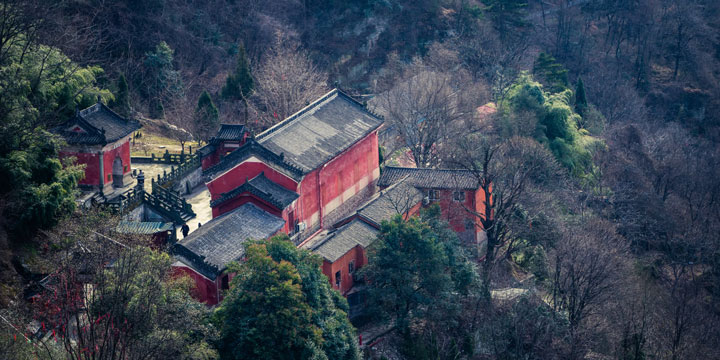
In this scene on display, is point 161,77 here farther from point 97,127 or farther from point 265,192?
point 265,192

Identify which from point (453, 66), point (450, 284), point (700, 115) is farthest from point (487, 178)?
point (700, 115)

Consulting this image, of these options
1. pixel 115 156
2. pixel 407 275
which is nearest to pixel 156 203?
pixel 115 156

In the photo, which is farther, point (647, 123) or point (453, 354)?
point (647, 123)

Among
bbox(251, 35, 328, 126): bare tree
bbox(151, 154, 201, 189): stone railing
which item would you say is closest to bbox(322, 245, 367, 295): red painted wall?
bbox(151, 154, 201, 189): stone railing

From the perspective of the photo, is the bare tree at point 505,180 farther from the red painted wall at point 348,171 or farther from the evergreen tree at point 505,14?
the evergreen tree at point 505,14

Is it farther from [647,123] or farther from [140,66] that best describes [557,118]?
[140,66]

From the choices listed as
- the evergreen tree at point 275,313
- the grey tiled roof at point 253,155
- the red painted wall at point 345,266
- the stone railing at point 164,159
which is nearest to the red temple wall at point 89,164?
the grey tiled roof at point 253,155
